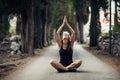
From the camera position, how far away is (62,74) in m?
15.9

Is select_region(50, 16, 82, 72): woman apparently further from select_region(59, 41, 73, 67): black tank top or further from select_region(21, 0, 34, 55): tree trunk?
select_region(21, 0, 34, 55): tree trunk

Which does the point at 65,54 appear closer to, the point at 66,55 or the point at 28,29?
the point at 66,55

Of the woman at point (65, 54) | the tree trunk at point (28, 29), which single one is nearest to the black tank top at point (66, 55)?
the woman at point (65, 54)

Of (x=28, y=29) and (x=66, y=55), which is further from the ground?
(x=28, y=29)

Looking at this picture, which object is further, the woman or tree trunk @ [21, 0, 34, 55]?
tree trunk @ [21, 0, 34, 55]

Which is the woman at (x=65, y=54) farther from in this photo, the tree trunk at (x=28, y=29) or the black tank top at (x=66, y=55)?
the tree trunk at (x=28, y=29)

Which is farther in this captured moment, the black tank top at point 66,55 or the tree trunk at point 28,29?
the tree trunk at point 28,29

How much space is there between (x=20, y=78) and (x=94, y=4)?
3113cm

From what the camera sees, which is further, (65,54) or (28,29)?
(28,29)

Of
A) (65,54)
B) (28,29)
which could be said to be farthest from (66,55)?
(28,29)

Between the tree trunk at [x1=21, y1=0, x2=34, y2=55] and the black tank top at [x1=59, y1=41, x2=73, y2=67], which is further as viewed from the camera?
the tree trunk at [x1=21, y1=0, x2=34, y2=55]

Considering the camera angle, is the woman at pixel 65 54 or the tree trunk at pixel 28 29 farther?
the tree trunk at pixel 28 29

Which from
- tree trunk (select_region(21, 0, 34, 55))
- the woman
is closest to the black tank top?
the woman

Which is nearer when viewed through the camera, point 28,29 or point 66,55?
point 66,55
